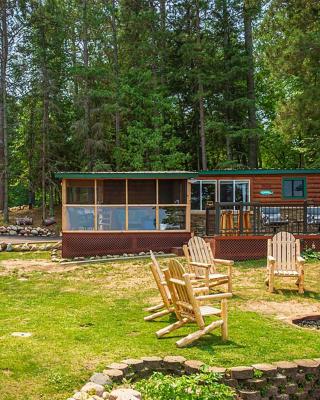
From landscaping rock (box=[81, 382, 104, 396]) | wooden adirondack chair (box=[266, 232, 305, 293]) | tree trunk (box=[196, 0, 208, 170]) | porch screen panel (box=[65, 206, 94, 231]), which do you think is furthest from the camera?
tree trunk (box=[196, 0, 208, 170])

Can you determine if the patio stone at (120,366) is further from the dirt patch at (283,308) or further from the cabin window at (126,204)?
the cabin window at (126,204)

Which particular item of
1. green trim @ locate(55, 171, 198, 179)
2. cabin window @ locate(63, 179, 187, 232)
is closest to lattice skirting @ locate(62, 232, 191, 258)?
cabin window @ locate(63, 179, 187, 232)

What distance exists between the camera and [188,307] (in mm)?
6137

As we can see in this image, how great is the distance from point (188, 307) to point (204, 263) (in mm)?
3237

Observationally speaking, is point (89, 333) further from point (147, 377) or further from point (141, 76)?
point (141, 76)

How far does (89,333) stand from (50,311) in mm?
1552

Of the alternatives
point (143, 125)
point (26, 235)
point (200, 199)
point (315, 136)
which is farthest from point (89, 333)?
point (143, 125)

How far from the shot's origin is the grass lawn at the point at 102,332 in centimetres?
497

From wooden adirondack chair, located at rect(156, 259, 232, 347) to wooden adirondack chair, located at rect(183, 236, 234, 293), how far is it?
79.4 inches

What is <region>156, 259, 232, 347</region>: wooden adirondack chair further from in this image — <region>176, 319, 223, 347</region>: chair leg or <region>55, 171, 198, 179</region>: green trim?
<region>55, 171, 198, 179</region>: green trim

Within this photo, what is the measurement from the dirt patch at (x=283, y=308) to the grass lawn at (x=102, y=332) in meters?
0.02

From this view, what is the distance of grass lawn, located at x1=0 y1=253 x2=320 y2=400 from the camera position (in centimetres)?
497

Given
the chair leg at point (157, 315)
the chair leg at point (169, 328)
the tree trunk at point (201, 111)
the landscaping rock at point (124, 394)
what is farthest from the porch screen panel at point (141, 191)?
the landscaping rock at point (124, 394)

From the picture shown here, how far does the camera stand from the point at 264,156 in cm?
3612
